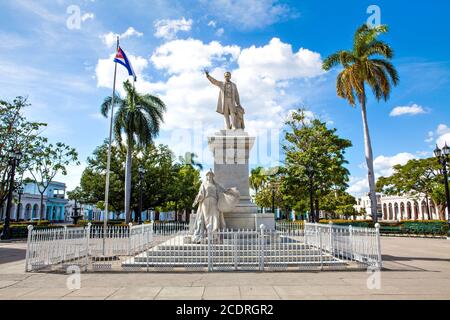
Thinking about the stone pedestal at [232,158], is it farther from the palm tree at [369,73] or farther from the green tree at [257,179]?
the green tree at [257,179]

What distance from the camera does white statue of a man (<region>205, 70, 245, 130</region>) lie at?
14.1 meters

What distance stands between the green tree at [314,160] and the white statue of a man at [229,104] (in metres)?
15.4

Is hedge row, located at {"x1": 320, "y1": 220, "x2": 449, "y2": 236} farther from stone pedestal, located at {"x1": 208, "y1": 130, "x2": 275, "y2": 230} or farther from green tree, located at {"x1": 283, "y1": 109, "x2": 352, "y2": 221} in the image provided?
stone pedestal, located at {"x1": 208, "y1": 130, "x2": 275, "y2": 230}

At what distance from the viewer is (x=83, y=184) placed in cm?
3381

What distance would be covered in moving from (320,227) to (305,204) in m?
28.8

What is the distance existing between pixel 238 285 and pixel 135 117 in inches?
924

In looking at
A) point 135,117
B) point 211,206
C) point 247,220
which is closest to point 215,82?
point 211,206

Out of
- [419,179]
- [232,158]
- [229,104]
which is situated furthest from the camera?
[419,179]

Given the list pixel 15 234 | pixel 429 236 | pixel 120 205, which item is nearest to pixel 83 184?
pixel 120 205

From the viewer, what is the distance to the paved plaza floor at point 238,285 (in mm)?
6285

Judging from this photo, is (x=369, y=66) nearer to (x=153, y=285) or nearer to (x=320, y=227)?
(x=320, y=227)

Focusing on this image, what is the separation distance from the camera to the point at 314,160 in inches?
1125

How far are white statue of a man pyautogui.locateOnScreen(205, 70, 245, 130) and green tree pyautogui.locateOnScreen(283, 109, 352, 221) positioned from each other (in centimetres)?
1545

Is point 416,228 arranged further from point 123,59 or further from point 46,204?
point 46,204
